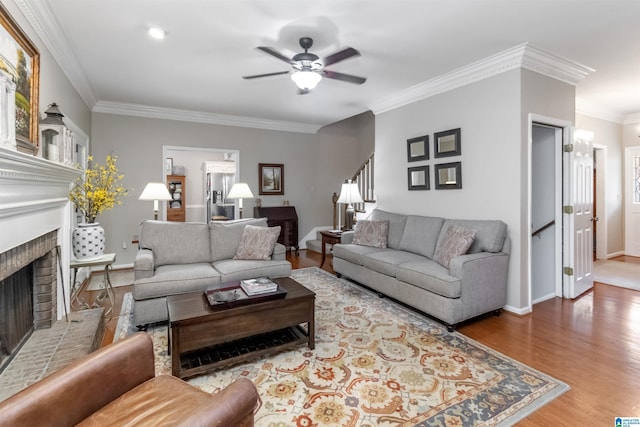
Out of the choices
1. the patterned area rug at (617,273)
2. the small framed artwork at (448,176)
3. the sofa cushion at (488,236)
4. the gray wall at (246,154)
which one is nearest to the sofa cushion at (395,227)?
the small framed artwork at (448,176)

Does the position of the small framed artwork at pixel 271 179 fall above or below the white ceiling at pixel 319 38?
below

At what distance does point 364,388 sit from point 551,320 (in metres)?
2.29

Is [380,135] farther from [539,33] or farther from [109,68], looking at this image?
[109,68]

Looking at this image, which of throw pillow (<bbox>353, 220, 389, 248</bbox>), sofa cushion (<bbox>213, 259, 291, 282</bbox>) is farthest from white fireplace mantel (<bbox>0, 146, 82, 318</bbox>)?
throw pillow (<bbox>353, 220, 389, 248</bbox>)

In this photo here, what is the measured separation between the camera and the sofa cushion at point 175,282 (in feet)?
9.32

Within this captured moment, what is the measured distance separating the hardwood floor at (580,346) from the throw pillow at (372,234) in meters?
1.59

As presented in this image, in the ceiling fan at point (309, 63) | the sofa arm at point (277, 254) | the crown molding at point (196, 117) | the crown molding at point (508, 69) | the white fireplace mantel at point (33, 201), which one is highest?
the crown molding at point (196, 117)

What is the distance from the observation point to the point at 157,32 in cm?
288

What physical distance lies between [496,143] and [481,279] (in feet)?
4.98

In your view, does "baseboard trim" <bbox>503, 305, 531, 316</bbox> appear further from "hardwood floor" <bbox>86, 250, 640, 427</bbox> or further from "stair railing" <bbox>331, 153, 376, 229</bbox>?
"stair railing" <bbox>331, 153, 376, 229</bbox>

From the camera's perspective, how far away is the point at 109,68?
3.75 metres

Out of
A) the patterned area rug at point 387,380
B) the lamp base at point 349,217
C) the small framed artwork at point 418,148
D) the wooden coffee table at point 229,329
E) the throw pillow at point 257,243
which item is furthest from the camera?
the lamp base at point 349,217

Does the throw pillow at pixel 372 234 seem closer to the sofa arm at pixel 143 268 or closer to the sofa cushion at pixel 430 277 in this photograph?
the sofa cushion at pixel 430 277

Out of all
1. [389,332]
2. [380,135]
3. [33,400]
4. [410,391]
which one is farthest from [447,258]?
[33,400]
